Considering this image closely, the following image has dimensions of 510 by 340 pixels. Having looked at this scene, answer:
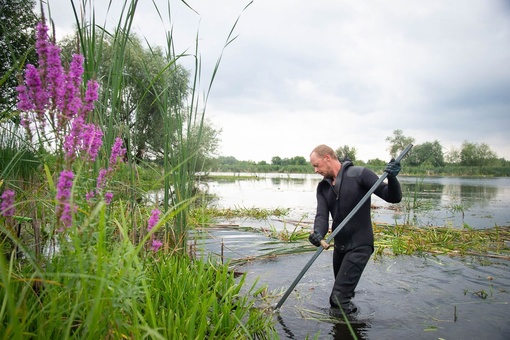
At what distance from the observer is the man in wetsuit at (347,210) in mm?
3729

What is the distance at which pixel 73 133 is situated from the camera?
5.21 feet

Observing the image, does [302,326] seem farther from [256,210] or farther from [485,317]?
[256,210]

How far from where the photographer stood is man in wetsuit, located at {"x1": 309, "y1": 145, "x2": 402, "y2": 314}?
3729 mm

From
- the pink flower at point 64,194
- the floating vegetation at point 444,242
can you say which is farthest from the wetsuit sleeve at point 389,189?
the pink flower at point 64,194

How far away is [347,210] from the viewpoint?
399 centimetres

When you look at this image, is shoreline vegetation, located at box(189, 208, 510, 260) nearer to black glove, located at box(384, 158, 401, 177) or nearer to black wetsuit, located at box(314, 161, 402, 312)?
black wetsuit, located at box(314, 161, 402, 312)

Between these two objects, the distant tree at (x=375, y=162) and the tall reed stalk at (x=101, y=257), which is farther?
the distant tree at (x=375, y=162)

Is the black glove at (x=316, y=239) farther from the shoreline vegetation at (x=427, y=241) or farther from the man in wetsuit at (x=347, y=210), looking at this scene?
the shoreline vegetation at (x=427, y=241)

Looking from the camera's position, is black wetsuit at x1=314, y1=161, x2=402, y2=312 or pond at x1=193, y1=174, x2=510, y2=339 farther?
black wetsuit at x1=314, y1=161, x2=402, y2=312

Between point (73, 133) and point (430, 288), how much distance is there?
14.9 feet

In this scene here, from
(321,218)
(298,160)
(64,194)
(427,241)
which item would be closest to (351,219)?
(321,218)

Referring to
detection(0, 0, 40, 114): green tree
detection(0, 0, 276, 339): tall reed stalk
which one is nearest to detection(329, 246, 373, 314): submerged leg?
detection(0, 0, 276, 339): tall reed stalk

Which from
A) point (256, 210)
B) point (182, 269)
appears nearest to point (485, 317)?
point (182, 269)

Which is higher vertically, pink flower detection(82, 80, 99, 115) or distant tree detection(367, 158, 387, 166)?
distant tree detection(367, 158, 387, 166)
